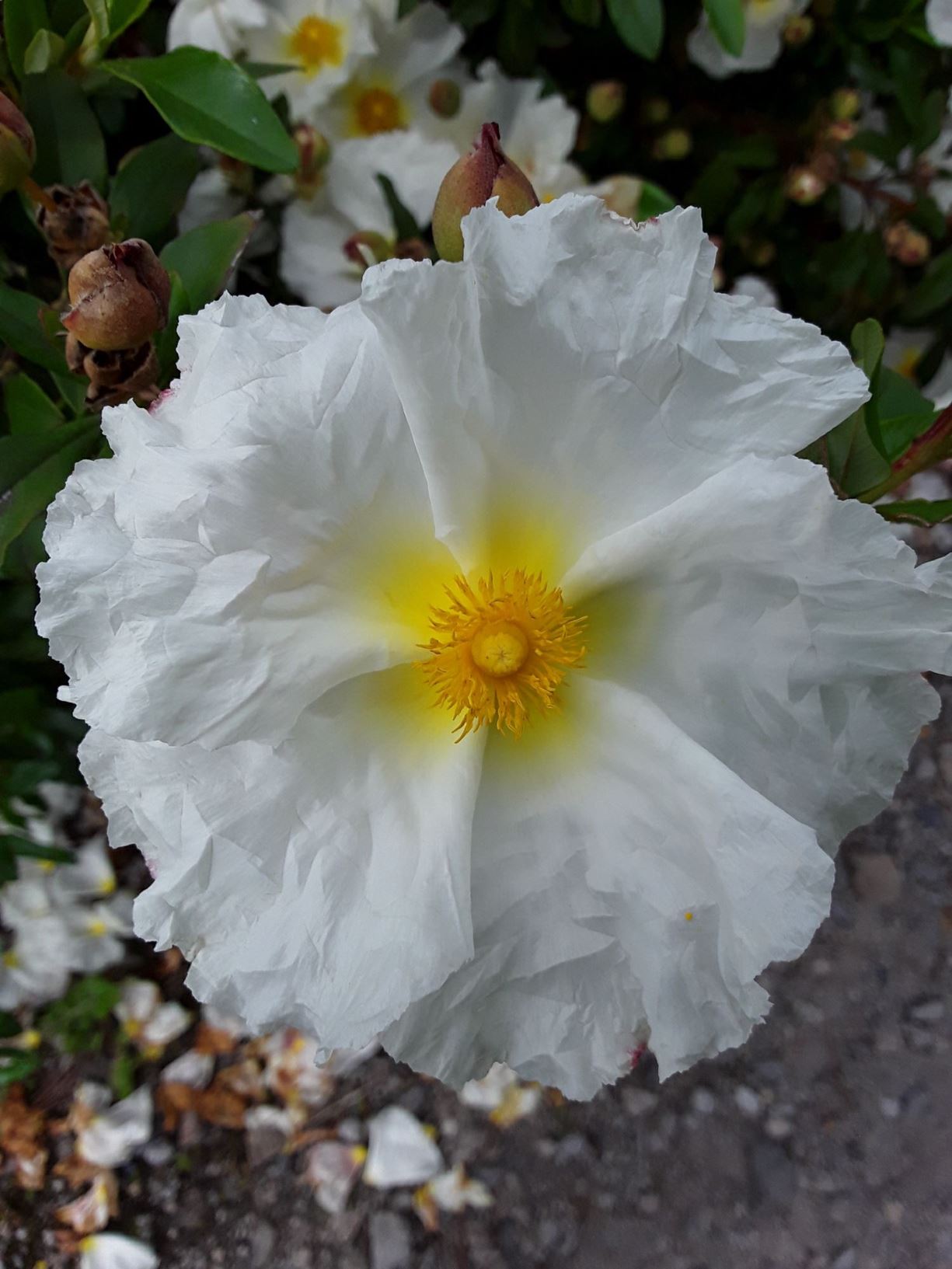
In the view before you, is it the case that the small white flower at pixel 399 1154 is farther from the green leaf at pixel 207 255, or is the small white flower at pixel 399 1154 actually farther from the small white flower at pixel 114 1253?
the green leaf at pixel 207 255

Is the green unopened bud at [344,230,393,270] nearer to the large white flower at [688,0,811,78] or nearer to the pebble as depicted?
the large white flower at [688,0,811,78]

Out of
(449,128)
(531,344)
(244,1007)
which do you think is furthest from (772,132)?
(244,1007)

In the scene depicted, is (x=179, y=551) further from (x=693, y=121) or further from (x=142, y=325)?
(x=693, y=121)

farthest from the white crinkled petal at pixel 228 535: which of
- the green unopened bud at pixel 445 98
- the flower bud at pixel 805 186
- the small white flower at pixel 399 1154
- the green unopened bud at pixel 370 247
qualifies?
the small white flower at pixel 399 1154

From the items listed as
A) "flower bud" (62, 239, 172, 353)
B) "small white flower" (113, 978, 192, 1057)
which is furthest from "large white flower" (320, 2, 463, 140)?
"small white flower" (113, 978, 192, 1057)

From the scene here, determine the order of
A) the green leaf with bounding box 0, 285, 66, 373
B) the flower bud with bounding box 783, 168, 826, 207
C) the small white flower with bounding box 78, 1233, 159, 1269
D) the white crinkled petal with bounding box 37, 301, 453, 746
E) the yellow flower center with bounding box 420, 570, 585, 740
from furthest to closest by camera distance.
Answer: the small white flower with bounding box 78, 1233, 159, 1269, the flower bud with bounding box 783, 168, 826, 207, the green leaf with bounding box 0, 285, 66, 373, the yellow flower center with bounding box 420, 570, 585, 740, the white crinkled petal with bounding box 37, 301, 453, 746

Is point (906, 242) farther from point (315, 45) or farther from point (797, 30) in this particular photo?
point (315, 45)
